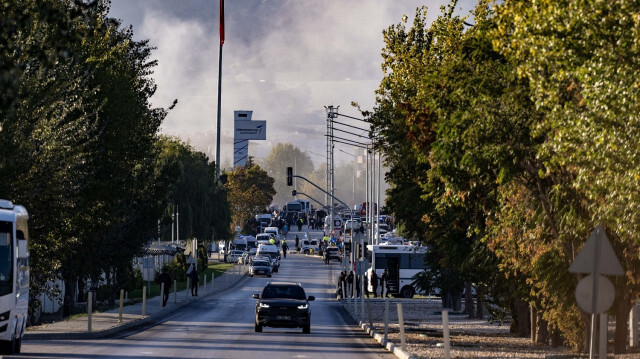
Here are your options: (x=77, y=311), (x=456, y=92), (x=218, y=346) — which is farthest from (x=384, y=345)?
(x=77, y=311)

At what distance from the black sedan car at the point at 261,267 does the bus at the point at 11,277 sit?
70.3 m

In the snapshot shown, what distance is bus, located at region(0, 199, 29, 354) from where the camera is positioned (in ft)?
70.1

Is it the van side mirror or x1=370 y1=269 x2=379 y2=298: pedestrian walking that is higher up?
the van side mirror

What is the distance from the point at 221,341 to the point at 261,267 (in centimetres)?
6378

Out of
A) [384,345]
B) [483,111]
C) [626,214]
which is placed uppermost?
[483,111]

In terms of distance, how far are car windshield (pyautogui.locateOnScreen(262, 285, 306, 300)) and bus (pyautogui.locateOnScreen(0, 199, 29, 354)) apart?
13.8 m

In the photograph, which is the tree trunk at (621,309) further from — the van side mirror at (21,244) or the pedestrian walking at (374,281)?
the pedestrian walking at (374,281)

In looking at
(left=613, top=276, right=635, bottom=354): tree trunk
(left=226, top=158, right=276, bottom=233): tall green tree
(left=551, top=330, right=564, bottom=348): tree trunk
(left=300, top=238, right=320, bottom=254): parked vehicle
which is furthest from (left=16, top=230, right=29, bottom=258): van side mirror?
(left=226, top=158, right=276, bottom=233): tall green tree

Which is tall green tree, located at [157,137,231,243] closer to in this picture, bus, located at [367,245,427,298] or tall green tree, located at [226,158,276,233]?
bus, located at [367,245,427,298]

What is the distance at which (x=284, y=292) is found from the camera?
118 ft

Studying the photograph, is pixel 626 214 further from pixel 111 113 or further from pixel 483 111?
pixel 111 113

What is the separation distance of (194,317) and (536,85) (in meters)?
28.0

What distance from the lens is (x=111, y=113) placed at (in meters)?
39.3

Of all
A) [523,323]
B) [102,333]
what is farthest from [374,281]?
[102,333]
